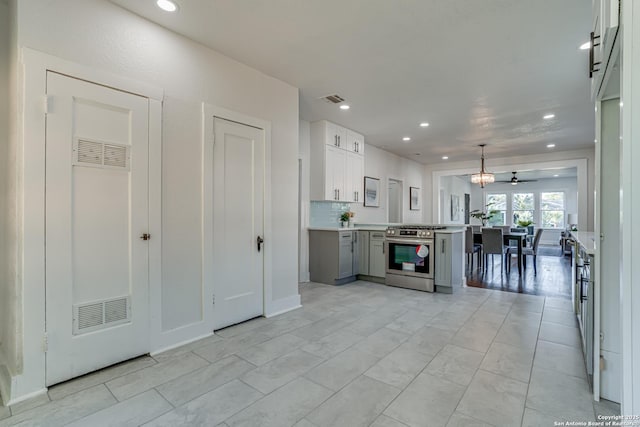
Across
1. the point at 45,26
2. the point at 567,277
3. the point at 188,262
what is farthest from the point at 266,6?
the point at 567,277

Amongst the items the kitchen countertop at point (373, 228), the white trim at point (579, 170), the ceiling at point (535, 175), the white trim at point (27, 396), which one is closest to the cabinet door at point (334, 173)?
the kitchen countertop at point (373, 228)

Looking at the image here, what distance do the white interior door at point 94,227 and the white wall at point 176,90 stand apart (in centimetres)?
18

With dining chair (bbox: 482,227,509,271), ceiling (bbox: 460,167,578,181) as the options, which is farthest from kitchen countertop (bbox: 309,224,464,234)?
ceiling (bbox: 460,167,578,181)

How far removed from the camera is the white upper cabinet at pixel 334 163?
510 centimetres

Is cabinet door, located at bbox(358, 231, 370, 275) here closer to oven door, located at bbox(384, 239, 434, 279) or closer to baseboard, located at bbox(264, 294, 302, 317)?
oven door, located at bbox(384, 239, 434, 279)

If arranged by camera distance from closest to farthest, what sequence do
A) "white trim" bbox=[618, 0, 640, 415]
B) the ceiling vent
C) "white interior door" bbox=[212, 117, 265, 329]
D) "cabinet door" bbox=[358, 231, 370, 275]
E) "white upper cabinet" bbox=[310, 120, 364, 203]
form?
"white trim" bbox=[618, 0, 640, 415] < "white interior door" bbox=[212, 117, 265, 329] < the ceiling vent < "white upper cabinet" bbox=[310, 120, 364, 203] < "cabinet door" bbox=[358, 231, 370, 275]

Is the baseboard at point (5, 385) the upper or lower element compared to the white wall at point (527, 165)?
lower

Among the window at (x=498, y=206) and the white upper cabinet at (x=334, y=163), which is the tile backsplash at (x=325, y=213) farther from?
the window at (x=498, y=206)

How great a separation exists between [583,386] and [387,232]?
317 cm

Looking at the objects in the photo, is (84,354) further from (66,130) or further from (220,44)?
(220,44)

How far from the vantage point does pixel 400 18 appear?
2439 mm

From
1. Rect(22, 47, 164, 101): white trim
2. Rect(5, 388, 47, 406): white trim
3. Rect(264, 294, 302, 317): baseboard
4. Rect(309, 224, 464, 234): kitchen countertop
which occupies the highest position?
Rect(22, 47, 164, 101): white trim

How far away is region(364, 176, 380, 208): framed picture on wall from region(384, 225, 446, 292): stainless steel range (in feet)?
5.42

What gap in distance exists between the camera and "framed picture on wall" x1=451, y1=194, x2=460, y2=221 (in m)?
10.9
